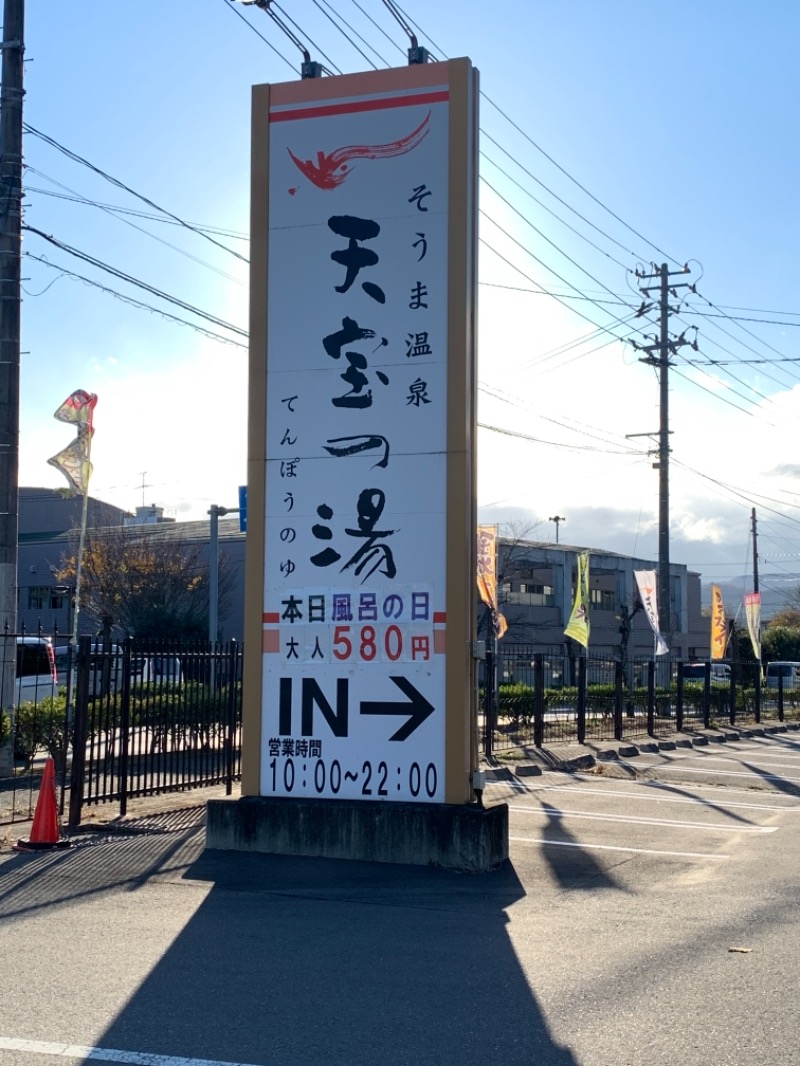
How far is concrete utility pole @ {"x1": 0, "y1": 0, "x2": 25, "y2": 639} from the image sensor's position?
15.8 m

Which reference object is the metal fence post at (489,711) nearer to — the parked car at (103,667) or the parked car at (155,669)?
the parked car at (155,669)

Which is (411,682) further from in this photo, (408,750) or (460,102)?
(460,102)

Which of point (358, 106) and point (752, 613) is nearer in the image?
point (358, 106)

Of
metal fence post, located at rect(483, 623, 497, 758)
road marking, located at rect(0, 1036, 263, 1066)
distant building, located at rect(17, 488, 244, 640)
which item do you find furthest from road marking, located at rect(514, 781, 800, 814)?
distant building, located at rect(17, 488, 244, 640)

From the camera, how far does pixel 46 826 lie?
10367mm

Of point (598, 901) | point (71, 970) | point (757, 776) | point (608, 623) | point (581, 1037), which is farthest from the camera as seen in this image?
point (608, 623)

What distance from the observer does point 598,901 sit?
8.59m

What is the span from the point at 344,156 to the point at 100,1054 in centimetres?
826

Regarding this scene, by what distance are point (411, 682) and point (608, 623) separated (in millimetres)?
53067

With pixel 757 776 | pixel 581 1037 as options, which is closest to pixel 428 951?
pixel 581 1037

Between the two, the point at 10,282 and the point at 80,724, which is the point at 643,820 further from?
the point at 10,282

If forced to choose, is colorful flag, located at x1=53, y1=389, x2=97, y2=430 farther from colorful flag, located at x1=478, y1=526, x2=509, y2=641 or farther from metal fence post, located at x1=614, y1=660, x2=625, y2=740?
metal fence post, located at x1=614, y1=660, x2=625, y2=740

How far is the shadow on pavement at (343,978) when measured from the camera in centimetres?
526

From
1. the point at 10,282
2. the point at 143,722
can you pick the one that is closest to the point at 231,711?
the point at 143,722
